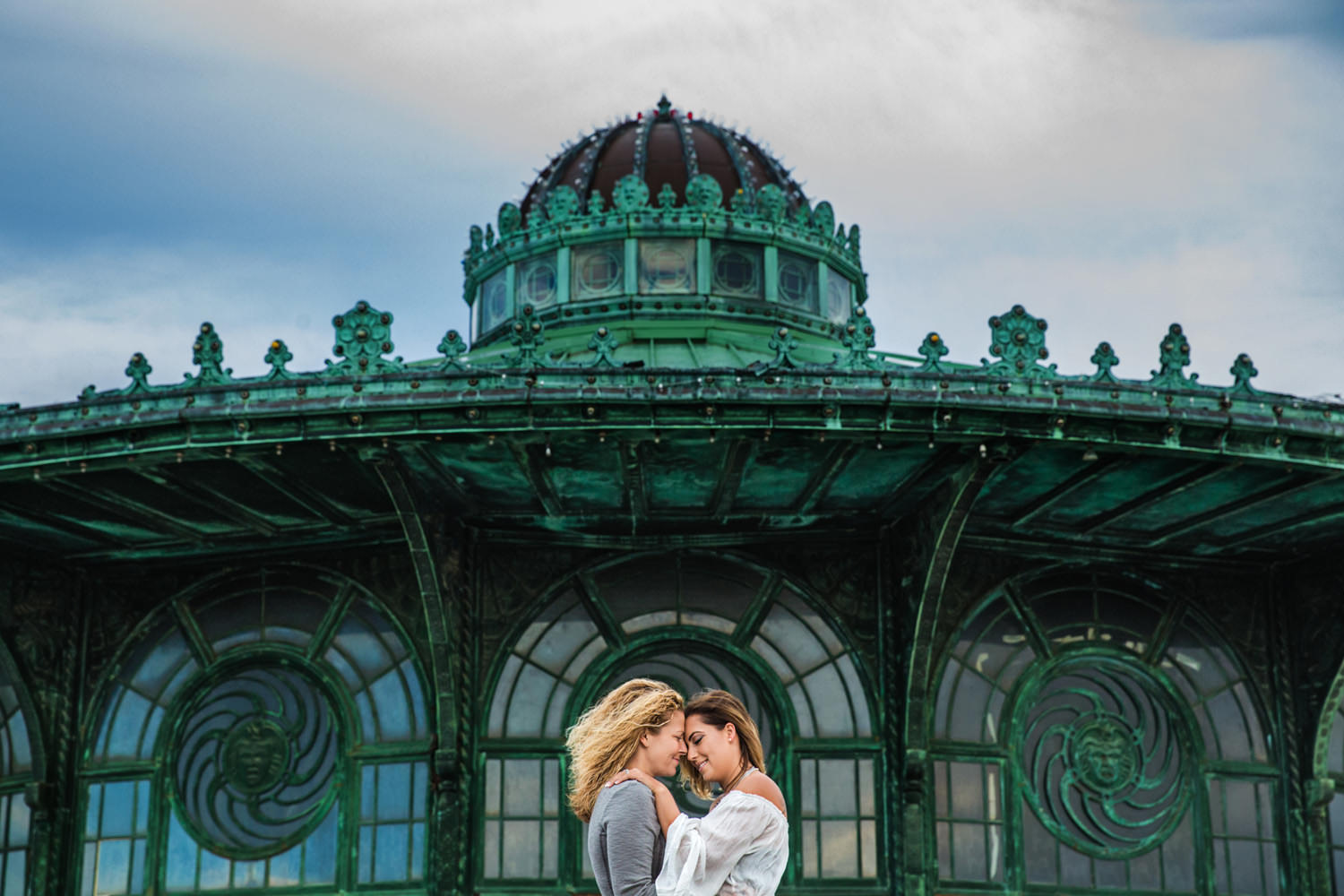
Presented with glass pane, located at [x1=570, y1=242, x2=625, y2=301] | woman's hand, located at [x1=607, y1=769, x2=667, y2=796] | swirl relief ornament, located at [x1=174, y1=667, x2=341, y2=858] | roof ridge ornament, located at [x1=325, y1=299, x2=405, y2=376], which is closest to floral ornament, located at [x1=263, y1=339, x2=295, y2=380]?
roof ridge ornament, located at [x1=325, y1=299, x2=405, y2=376]

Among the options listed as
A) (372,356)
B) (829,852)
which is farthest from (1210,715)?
(372,356)

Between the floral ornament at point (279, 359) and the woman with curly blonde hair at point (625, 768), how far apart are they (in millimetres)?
8782

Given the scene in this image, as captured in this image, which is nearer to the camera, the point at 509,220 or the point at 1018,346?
the point at 1018,346

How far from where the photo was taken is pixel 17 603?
17781 mm

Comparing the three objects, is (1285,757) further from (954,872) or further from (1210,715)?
(954,872)

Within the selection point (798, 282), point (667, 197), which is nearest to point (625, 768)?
point (667, 197)

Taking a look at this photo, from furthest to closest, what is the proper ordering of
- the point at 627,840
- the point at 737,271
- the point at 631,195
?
1. the point at 631,195
2. the point at 737,271
3. the point at 627,840

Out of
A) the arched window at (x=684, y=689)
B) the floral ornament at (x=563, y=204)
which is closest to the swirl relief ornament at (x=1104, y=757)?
the arched window at (x=684, y=689)

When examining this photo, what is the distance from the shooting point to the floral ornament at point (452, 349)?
47.9 feet

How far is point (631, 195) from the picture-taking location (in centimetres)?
2162

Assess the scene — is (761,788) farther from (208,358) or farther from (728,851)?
(208,358)

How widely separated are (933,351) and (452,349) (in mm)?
4628

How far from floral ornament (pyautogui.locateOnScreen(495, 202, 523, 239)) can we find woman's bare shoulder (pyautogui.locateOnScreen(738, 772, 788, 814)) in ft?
56.7

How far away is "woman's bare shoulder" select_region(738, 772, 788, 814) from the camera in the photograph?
6.06 meters
